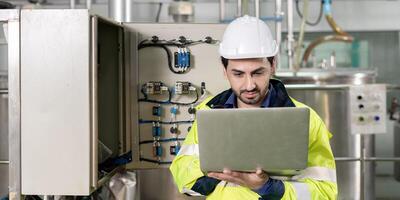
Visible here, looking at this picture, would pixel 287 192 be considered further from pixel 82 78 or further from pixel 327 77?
pixel 327 77

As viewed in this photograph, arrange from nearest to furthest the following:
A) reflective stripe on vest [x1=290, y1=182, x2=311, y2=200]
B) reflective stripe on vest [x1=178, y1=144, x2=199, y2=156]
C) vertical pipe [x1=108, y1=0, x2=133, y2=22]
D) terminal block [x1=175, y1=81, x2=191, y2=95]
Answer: reflective stripe on vest [x1=290, y1=182, x2=311, y2=200] → reflective stripe on vest [x1=178, y1=144, x2=199, y2=156] → terminal block [x1=175, y1=81, x2=191, y2=95] → vertical pipe [x1=108, y1=0, x2=133, y2=22]

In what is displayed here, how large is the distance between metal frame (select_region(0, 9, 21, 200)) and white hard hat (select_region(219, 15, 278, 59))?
0.66m

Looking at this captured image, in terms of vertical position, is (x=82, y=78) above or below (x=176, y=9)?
below

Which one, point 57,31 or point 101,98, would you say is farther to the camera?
point 101,98

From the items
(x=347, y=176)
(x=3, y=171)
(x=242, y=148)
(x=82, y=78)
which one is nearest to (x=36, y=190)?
(x=82, y=78)

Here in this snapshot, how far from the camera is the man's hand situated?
1.20 meters

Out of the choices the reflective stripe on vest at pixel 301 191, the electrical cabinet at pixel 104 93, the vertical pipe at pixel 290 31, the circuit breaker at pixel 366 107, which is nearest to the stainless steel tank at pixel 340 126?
the circuit breaker at pixel 366 107

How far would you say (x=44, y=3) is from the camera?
13.1ft

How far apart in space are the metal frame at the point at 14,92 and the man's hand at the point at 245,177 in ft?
2.27

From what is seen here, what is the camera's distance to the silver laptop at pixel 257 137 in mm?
1161

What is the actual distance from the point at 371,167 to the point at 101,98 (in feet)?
6.18

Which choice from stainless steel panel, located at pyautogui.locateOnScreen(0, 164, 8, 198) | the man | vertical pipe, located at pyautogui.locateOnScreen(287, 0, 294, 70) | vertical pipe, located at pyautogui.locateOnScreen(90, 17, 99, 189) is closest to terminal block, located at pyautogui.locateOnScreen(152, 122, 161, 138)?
vertical pipe, located at pyautogui.locateOnScreen(90, 17, 99, 189)

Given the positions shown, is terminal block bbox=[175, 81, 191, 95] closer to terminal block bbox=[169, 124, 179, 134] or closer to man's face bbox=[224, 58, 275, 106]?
terminal block bbox=[169, 124, 179, 134]

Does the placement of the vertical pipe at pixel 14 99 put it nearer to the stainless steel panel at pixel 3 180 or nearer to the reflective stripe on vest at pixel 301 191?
the reflective stripe on vest at pixel 301 191
